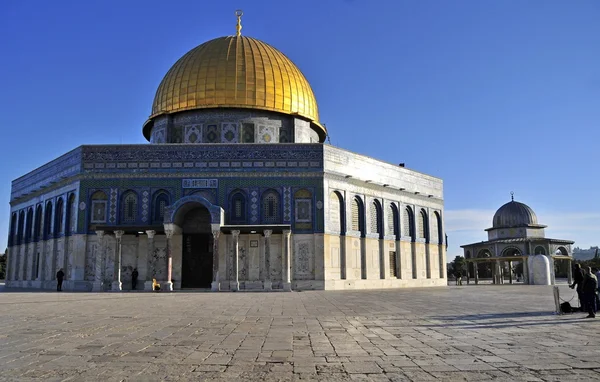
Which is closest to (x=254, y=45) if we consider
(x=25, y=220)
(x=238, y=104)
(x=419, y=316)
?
(x=238, y=104)

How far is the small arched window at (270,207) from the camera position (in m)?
26.5

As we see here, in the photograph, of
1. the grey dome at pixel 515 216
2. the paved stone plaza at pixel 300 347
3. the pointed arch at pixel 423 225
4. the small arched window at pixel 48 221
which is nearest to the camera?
the paved stone plaza at pixel 300 347

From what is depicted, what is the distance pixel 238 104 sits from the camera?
97.3 feet

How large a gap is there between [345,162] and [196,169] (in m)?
7.87

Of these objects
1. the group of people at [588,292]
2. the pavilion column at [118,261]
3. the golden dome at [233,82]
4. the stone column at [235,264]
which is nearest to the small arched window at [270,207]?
the stone column at [235,264]

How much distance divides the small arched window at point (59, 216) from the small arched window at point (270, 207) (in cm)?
1145

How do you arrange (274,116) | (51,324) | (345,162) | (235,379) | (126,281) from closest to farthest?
1. (235,379)
2. (51,324)
3. (126,281)
4. (345,162)
5. (274,116)

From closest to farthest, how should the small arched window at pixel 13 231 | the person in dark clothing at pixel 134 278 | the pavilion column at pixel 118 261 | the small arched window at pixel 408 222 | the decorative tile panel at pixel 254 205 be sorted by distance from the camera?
the pavilion column at pixel 118 261 → the person in dark clothing at pixel 134 278 → the decorative tile panel at pixel 254 205 → the small arched window at pixel 408 222 → the small arched window at pixel 13 231

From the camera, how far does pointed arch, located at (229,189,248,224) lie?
26.4 m

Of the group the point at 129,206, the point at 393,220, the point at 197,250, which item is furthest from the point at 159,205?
the point at 393,220

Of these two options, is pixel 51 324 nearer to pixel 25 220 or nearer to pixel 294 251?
pixel 294 251

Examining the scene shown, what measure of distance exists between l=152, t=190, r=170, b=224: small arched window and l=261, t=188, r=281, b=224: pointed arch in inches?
190

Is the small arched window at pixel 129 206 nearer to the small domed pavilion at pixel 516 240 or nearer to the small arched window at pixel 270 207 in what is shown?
the small arched window at pixel 270 207

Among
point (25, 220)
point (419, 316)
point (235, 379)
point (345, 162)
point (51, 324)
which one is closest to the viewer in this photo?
point (235, 379)
